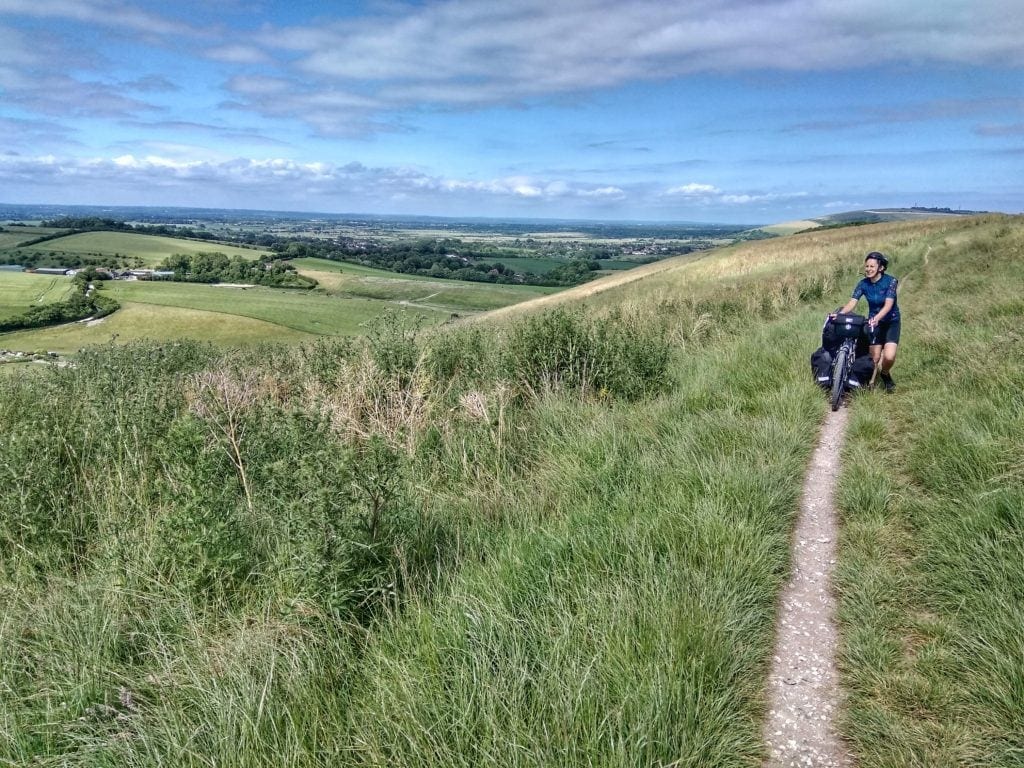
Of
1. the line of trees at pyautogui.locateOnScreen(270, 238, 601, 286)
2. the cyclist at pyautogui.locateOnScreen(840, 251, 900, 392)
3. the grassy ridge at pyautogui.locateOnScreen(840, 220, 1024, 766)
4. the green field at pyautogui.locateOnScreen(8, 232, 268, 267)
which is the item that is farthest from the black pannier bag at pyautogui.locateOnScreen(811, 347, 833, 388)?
the green field at pyautogui.locateOnScreen(8, 232, 268, 267)

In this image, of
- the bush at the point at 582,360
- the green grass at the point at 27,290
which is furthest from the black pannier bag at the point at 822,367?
the green grass at the point at 27,290

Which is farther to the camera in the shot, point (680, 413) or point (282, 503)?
point (680, 413)

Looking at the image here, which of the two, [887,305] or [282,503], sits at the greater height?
[887,305]

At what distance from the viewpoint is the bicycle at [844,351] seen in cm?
762

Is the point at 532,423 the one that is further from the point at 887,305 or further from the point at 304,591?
the point at 887,305

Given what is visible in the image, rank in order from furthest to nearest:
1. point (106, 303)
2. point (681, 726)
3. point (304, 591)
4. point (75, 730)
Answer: point (106, 303) → point (304, 591) → point (75, 730) → point (681, 726)

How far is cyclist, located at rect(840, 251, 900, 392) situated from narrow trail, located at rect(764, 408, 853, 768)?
4.15 meters

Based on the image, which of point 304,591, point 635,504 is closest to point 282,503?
point 304,591

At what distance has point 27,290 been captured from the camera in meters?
76.0

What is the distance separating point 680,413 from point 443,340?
198 inches

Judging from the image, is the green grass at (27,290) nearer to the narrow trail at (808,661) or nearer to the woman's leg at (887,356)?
the woman's leg at (887,356)

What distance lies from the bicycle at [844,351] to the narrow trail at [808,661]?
10.8ft

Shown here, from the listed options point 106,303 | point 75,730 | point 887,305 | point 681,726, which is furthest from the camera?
Result: point 106,303

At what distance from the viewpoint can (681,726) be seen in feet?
8.11
